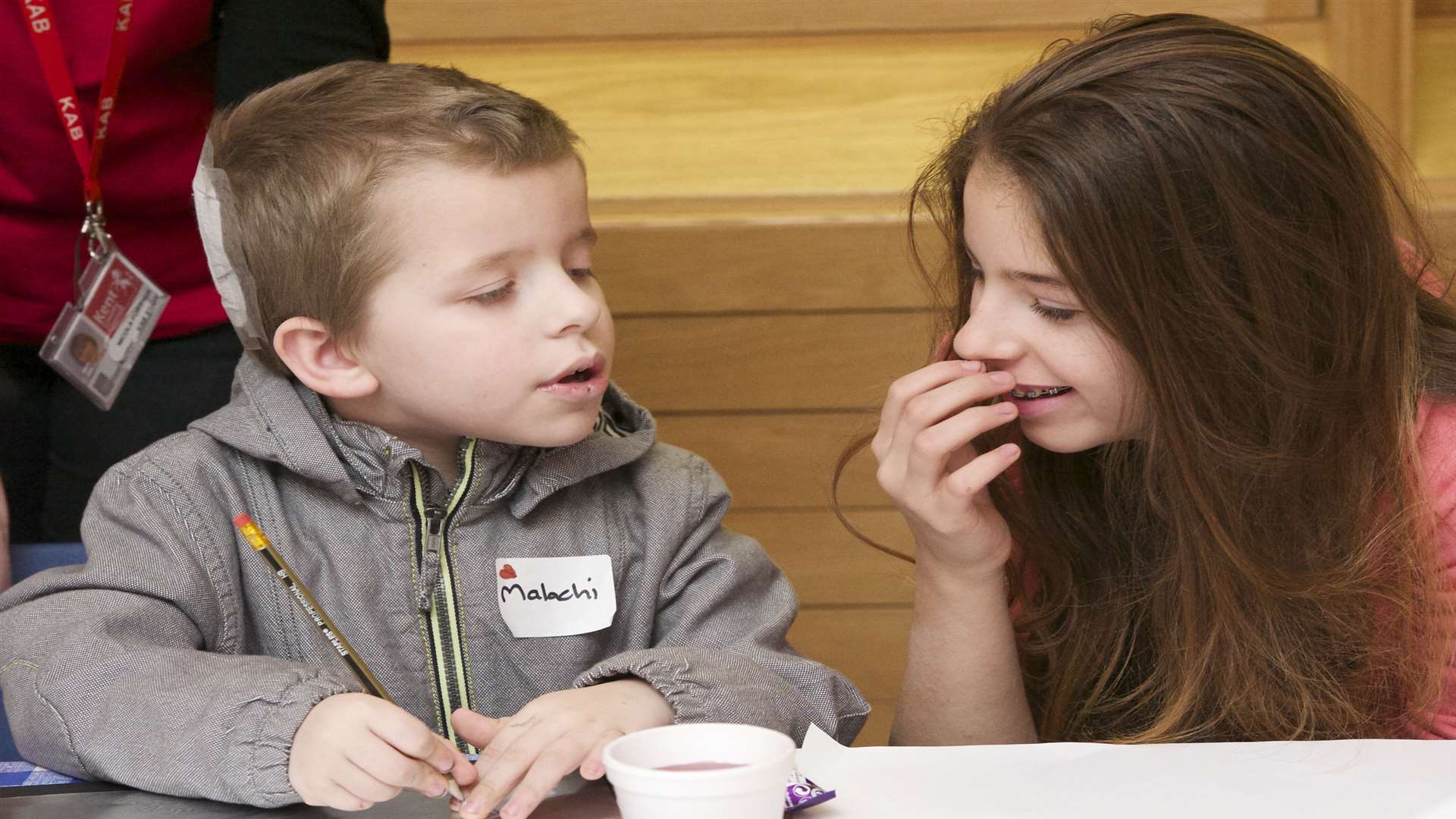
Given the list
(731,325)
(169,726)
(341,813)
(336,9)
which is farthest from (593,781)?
(731,325)

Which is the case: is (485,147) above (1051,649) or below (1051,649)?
above

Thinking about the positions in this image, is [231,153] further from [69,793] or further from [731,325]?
[731,325]

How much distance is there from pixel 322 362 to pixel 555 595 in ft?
0.95

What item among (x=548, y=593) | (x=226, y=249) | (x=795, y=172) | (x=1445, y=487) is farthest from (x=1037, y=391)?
(x=795, y=172)

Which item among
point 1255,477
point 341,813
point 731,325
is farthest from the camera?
point 731,325

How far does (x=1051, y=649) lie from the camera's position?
4.28 feet

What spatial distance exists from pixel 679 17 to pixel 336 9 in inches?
36.4

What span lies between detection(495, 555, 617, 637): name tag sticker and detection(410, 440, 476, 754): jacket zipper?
0.04 metres

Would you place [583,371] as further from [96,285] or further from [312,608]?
[96,285]

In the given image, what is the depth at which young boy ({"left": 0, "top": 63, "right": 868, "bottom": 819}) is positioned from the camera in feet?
3.65

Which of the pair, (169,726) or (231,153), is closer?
(169,726)

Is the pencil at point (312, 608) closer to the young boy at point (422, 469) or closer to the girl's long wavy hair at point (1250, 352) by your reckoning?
the young boy at point (422, 469)

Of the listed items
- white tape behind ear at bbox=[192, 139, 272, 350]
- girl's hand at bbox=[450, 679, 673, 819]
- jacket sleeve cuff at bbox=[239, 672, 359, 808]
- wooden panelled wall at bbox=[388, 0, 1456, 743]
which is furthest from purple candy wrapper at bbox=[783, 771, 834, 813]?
wooden panelled wall at bbox=[388, 0, 1456, 743]

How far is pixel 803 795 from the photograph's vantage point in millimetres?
812
